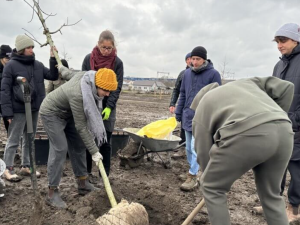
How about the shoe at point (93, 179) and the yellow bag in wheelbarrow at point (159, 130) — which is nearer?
the shoe at point (93, 179)

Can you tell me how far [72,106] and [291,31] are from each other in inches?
97.2

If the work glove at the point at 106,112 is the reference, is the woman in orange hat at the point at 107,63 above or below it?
above

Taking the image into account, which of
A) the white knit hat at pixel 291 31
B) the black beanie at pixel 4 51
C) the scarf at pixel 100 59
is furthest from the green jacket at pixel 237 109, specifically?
the black beanie at pixel 4 51

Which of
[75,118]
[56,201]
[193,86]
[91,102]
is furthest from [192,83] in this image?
[56,201]

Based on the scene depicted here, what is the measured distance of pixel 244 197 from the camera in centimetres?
380

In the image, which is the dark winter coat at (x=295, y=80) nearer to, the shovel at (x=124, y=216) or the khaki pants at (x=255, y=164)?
the khaki pants at (x=255, y=164)

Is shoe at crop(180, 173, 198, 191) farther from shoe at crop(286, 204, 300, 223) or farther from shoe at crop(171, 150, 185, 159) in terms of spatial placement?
shoe at crop(171, 150, 185, 159)

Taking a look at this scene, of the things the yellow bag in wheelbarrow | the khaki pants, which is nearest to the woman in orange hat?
the yellow bag in wheelbarrow

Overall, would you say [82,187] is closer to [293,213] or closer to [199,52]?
[199,52]

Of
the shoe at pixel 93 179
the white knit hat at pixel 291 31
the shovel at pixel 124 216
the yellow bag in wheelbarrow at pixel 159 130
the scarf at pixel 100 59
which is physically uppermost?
the white knit hat at pixel 291 31

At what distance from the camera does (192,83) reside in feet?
12.2

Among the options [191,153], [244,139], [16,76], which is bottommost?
[191,153]

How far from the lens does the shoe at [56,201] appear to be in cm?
314

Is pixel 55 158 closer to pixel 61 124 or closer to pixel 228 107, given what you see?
pixel 61 124
